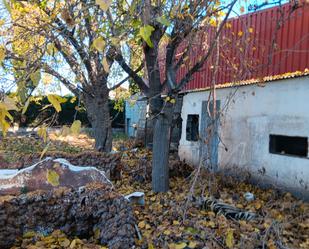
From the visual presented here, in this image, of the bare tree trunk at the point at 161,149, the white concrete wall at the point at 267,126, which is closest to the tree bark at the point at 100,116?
the white concrete wall at the point at 267,126

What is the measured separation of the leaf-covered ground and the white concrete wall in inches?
17.1

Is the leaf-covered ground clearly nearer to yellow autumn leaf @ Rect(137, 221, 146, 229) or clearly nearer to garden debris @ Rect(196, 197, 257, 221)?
yellow autumn leaf @ Rect(137, 221, 146, 229)

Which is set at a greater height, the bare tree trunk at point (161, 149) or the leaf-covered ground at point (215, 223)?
the bare tree trunk at point (161, 149)

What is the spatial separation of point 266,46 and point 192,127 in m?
3.46

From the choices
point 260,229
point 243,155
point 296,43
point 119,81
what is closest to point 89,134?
point 119,81

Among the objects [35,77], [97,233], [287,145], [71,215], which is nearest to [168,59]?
[287,145]

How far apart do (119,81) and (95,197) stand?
249 inches

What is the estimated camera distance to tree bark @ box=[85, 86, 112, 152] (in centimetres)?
987

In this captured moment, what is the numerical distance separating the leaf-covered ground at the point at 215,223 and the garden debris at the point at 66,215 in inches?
6.0

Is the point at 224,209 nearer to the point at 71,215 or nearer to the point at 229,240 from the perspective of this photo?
the point at 229,240

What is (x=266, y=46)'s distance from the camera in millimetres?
7461

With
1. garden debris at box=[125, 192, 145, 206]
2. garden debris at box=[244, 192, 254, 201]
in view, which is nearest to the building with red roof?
garden debris at box=[244, 192, 254, 201]

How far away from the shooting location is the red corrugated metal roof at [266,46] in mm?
6551

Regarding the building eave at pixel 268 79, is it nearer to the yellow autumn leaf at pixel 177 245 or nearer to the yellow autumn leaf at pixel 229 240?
the yellow autumn leaf at pixel 229 240
